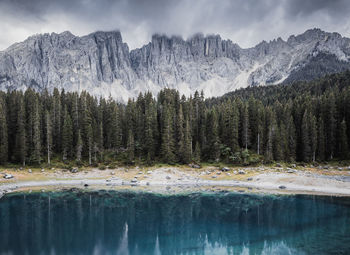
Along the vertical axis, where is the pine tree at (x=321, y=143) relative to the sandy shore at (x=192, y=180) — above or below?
above

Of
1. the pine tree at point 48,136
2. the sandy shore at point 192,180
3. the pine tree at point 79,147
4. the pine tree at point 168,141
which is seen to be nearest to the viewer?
the sandy shore at point 192,180

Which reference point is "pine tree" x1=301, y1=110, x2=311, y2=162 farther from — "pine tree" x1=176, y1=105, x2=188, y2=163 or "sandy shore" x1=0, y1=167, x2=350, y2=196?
"pine tree" x1=176, y1=105, x2=188, y2=163

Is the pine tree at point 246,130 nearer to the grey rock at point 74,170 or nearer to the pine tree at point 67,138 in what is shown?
the grey rock at point 74,170

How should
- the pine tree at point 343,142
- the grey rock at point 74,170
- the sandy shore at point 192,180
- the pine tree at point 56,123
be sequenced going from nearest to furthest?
1. the sandy shore at point 192,180
2. the grey rock at point 74,170
3. the pine tree at point 343,142
4. the pine tree at point 56,123

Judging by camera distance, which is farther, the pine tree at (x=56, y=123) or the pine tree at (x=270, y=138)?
the pine tree at (x=56, y=123)

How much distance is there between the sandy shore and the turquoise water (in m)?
5.00

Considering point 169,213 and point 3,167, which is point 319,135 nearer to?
point 169,213

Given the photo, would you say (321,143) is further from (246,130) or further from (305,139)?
(246,130)

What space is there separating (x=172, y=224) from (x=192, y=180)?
23754 millimetres

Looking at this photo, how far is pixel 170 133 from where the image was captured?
221 feet

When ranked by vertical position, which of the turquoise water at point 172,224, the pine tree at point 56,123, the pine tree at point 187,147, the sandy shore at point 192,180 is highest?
the pine tree at point 56,123

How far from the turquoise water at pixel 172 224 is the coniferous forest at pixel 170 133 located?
24.7 metres

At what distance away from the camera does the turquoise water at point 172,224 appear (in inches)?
855

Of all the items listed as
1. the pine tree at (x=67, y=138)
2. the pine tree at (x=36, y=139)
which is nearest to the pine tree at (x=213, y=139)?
the pine tree at (x=67, y=138)
